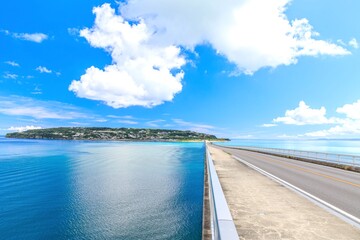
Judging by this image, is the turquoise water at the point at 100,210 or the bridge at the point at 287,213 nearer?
the bridge at the point at 287,213

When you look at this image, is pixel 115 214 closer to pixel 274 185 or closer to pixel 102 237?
pixel 102 237

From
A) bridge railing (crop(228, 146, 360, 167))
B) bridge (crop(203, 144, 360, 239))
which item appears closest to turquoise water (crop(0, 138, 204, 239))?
bridge (crop(203, 144, 360, 239))

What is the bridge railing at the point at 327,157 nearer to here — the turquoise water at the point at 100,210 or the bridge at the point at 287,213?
the bridge at the point at 287,213

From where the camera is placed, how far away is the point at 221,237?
3104mm

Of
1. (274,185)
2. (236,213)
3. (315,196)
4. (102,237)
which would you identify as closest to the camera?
(236,213)

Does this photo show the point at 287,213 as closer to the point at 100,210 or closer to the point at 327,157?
the point at 100,210

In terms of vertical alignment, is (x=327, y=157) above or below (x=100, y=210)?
above

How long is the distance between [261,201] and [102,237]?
23.8 feet

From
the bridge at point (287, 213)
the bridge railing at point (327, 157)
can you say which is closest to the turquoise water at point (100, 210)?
the bridge at point (287, 213)

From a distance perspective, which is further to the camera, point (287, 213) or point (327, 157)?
point (327, 157)

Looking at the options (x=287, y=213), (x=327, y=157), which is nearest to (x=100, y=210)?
(x=287, y=213)

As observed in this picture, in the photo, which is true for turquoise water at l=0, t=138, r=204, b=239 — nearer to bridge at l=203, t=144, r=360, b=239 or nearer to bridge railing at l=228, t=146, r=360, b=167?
bridge at l=203, t=144, r=360, b=239

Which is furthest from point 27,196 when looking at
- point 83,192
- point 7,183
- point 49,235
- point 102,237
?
point 102,237

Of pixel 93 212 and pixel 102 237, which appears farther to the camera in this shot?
pixel 93 212
